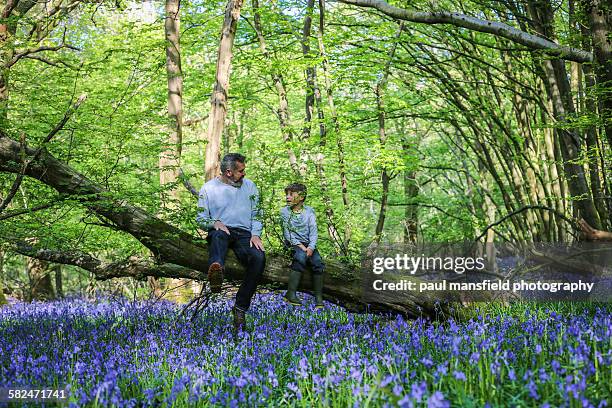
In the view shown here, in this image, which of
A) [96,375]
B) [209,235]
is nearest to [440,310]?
[209,235]

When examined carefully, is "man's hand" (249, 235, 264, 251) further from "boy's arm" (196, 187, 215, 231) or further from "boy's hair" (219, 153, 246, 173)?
"boy's hair" (219, 153, 246, 173)

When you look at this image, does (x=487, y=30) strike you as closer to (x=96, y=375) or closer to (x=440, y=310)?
(x=440, y=310)

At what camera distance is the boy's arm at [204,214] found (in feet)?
20.3

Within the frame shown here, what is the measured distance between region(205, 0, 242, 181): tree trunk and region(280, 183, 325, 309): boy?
55.5 inches

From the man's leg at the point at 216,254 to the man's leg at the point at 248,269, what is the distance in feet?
0.70

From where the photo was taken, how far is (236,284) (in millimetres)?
6871

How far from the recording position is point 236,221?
6.45 meters

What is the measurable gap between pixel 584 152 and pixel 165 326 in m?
5.43

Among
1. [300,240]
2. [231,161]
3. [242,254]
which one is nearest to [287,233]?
[300,240]

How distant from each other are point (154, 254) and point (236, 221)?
1053 millimetres

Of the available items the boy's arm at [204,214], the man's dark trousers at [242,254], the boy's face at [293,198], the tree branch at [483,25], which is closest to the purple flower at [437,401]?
the man's dark trousers at [242,254]

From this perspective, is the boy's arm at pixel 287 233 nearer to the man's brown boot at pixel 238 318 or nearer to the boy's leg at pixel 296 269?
the boy's leg at pixel 296 269

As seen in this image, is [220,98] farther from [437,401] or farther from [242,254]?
[437,401]

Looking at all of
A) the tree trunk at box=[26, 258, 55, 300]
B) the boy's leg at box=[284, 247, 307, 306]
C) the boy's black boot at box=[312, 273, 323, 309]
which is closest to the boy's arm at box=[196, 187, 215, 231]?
the boy's leg at box=[284, 247, 307, 306]
